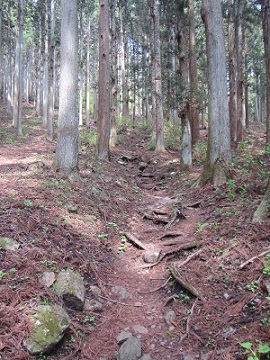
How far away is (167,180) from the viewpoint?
1148cm

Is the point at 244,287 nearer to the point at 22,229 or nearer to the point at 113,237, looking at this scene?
the point at 113,237

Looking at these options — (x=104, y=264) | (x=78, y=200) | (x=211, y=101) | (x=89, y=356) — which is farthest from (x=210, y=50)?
(x=89, y=356)

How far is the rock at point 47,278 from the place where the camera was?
378 cm

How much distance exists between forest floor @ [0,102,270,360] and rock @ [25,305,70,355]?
8 centimetres

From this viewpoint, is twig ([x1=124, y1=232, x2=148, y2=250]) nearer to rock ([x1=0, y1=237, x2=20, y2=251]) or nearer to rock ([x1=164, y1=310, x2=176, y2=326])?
rock ([x1=164, y1=310, x2=176, y2=326])

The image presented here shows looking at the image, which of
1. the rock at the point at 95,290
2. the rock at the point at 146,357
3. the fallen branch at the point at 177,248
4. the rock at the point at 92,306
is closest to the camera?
the rock at the point at 146,357

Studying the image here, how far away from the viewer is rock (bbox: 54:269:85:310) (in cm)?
372

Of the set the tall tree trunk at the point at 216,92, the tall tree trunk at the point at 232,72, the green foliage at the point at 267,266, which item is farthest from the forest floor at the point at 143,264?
the tall tree trunk at the point at 232,72

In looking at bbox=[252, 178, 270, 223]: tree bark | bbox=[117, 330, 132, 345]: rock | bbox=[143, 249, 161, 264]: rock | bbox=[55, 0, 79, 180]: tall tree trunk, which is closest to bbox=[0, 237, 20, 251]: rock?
bbox=[117, 330, 132, 345]: rock

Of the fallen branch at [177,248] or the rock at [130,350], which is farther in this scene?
the fallen branch at [177,248]

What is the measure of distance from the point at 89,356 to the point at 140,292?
1.45m

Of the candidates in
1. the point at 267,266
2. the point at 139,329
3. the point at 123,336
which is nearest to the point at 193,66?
the point at 267,266

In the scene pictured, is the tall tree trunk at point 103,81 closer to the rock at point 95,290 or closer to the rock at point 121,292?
the rock at point 121,292

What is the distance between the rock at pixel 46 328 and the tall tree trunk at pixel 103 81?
32.1ft
